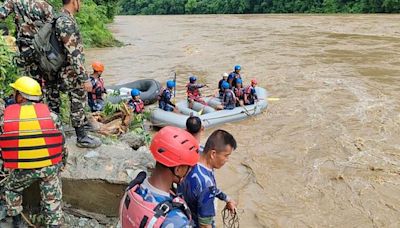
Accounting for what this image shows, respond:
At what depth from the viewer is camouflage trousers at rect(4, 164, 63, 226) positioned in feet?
9.22

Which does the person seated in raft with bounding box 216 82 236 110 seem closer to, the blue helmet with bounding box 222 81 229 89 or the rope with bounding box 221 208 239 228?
the blue helmet with bounding box 222 81 229 89

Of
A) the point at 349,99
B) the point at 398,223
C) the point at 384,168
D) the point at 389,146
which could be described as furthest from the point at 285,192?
the point at 349,99

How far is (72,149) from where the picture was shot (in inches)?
145

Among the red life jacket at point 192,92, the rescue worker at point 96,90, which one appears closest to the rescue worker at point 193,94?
the red life jacket at point 192,92

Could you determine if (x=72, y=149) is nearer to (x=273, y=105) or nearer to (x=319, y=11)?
(x=273, y=105)

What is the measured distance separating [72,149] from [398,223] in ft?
12.3

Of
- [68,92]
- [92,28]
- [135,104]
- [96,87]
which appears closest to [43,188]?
[68,92]

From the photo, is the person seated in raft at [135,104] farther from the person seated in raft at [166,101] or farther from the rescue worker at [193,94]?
the rescue worker at [193,94]

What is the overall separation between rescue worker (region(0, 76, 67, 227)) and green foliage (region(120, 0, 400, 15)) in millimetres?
35787

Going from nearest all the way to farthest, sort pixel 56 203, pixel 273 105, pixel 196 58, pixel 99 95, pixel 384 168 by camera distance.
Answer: pixel 56 203 < pixel 384 168 < pixel 99 95 < pixel 273 105 < pixel 196 58

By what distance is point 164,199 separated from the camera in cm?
178

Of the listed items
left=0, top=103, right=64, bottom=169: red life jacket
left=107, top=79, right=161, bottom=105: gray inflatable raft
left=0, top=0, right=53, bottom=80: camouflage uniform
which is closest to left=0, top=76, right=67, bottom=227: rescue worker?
left=0, top=103, right=64, bottom=169: red life jacket

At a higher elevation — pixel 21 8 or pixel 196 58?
pixel 21 8

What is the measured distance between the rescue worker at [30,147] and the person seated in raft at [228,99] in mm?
6149
